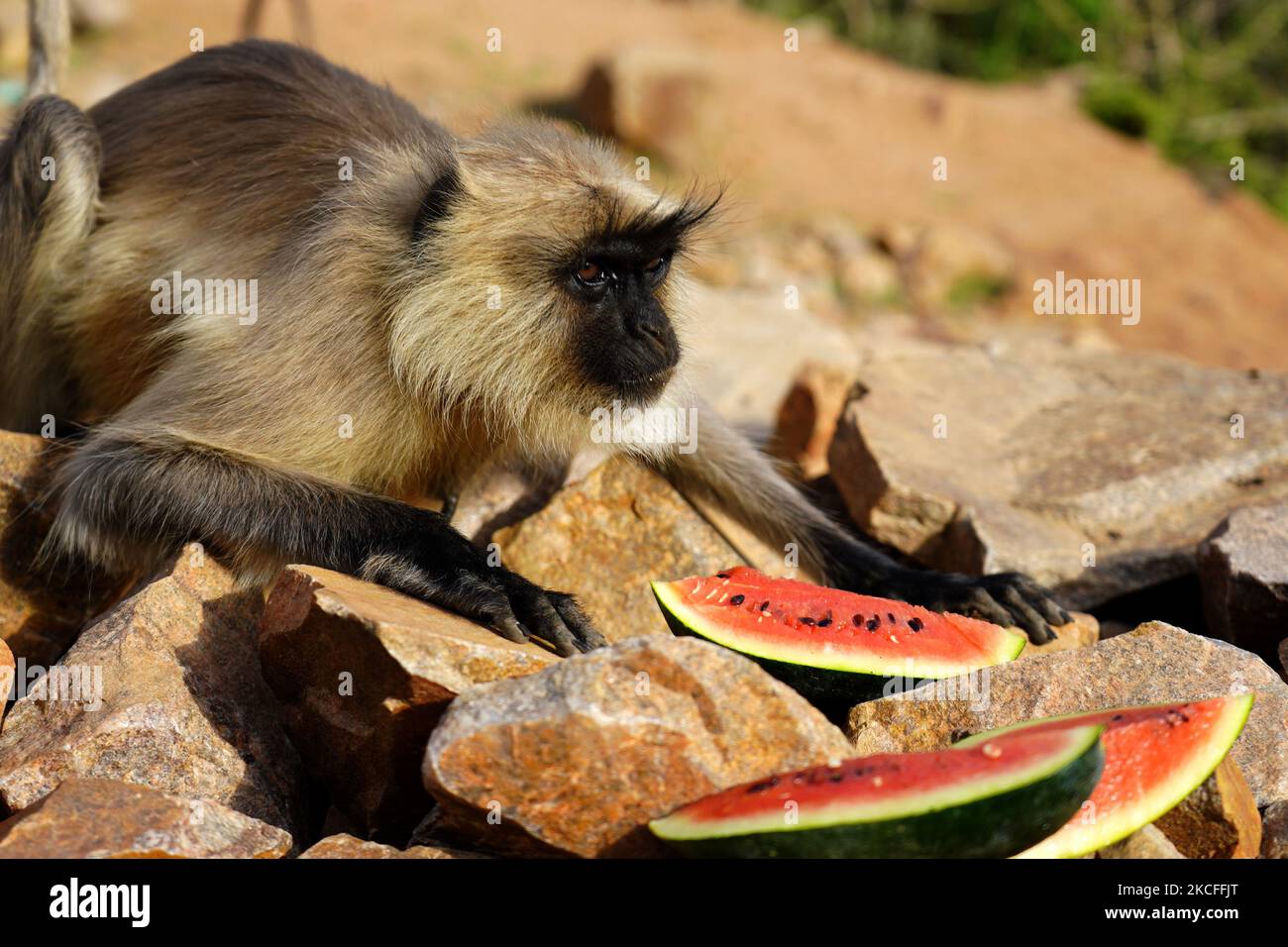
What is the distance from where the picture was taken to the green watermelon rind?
309cm

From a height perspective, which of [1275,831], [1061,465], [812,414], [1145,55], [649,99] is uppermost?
[1145,55]

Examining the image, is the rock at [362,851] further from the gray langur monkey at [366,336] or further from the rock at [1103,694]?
the rock at [1103,694]

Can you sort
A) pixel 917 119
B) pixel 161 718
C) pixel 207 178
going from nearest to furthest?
pixel 161 718 < pixel 207 178 < pixel 917 119

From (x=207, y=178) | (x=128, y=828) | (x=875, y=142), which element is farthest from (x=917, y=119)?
(x=128, y=828)

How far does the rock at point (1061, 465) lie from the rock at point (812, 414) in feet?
1.05

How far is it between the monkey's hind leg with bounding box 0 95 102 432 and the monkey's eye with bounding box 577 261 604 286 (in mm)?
1805

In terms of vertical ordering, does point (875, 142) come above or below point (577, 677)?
above

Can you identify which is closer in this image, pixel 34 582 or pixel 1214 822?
pixel 1214 822

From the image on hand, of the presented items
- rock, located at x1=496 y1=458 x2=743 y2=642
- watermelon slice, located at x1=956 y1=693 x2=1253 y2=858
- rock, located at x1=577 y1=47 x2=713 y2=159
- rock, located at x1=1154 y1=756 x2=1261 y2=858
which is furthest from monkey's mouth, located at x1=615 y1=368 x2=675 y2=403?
rock, located at x1=577 y1=47 x2=713 y2=159

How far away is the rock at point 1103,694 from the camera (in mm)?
3004

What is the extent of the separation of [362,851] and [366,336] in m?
1.78

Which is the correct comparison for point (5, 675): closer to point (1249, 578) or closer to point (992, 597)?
point (992, 597)

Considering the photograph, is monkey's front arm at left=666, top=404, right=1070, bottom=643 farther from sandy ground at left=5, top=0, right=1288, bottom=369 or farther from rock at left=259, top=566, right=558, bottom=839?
sandy ground at left=5, top=0, right=1288, bottom=369

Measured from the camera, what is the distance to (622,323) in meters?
3.75
